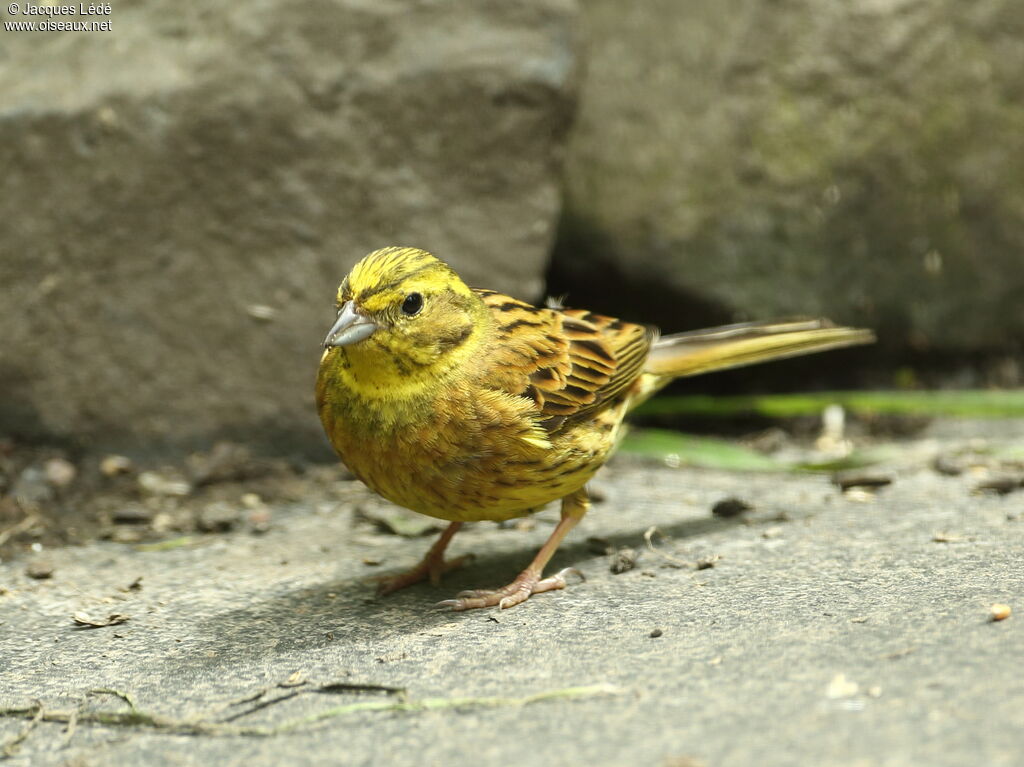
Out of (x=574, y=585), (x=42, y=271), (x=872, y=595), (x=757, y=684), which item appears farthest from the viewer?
(x=42, y=271)

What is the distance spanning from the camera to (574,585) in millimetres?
4195

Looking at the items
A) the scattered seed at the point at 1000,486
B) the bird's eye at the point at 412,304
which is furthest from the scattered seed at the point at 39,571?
the scattered seed at the point at 1000,486

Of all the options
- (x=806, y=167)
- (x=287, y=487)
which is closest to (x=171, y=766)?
(x=287, y=487)

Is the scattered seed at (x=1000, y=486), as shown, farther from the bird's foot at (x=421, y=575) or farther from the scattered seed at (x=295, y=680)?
the scattered seed at (x=295, y=680)

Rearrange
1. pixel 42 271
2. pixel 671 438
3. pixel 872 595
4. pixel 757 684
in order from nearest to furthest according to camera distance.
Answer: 1. pixel 757 684
2. pixel 872 595
3. pixel 42 271
4. pixel 671 438

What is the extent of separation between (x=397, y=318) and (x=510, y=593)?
1047mm

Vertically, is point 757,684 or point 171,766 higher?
point 757,684

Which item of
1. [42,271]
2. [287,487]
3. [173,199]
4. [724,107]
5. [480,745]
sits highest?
[724,107]

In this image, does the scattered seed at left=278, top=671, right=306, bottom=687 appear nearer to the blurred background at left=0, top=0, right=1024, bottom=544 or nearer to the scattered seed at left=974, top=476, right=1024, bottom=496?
the blurred background at left=0, top=0, right=1024, bottom=544

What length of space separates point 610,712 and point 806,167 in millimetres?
4435

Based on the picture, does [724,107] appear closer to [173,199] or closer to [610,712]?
[173,199]

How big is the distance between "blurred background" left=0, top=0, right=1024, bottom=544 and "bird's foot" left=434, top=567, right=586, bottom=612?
2.03 m

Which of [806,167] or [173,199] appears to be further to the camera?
[806,167]

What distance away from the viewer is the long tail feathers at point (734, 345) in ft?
16.5
